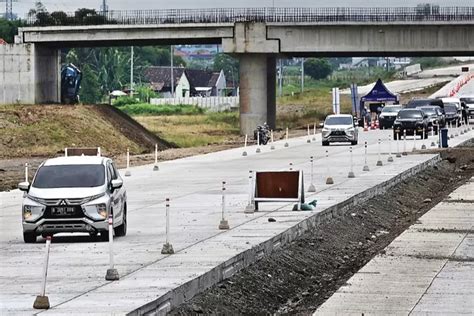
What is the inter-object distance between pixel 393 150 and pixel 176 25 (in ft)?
91.4

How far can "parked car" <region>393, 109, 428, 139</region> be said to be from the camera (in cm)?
8331

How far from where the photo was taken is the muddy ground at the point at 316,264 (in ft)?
71.7

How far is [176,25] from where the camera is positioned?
3711 inches

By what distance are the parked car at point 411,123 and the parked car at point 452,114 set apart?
60.9ft

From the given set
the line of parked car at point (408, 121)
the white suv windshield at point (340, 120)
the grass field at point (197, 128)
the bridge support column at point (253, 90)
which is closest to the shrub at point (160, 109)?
the grass field at point (197, 128)

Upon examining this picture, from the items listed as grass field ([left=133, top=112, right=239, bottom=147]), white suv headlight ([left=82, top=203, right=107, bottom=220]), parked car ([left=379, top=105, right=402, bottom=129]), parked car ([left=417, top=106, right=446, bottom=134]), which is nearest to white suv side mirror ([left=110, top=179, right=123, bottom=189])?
white suv headlight ([left=82, top=203, right=107, bottom=220])

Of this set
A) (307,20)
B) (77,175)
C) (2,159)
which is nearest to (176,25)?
(307,20)

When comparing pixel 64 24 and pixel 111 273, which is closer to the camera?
pixel 111 273

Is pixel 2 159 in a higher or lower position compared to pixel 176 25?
lower

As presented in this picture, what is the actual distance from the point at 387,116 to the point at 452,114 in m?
6.98

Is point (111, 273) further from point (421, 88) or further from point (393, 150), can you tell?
point (421, 88)

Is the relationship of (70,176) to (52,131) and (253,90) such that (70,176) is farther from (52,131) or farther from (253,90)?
(253,90)

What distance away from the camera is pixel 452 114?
10619 centimetres

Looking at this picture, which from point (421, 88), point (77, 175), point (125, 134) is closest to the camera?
point (77, 175)
